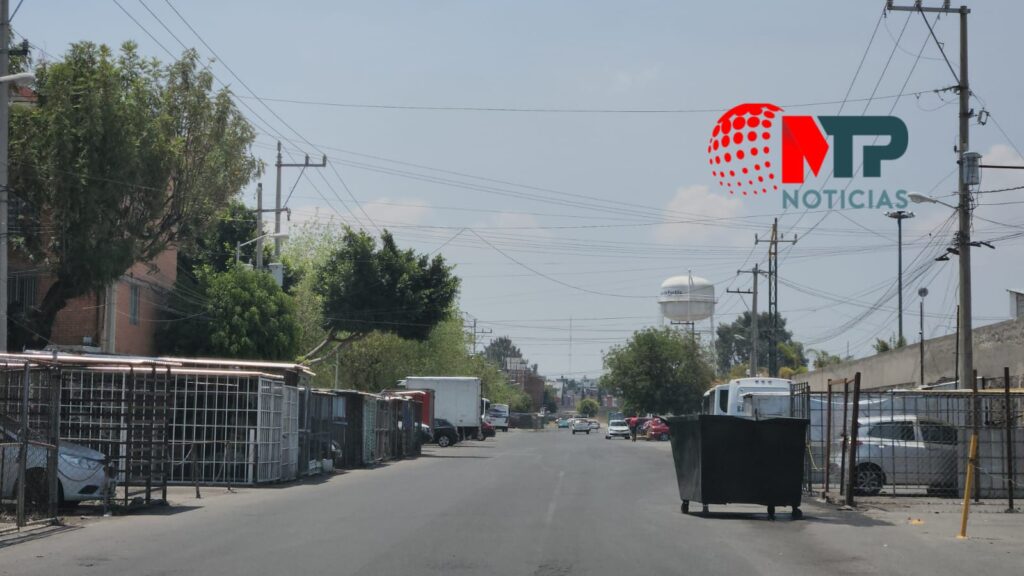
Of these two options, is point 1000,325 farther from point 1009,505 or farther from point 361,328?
point 361,328

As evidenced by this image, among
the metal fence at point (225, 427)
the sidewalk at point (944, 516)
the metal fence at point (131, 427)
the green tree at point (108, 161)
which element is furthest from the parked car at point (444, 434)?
the sidewalk at point (944, 516)

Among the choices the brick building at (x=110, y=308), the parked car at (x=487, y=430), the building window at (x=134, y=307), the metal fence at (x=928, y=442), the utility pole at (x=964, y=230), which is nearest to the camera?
the metal fence at (x=928, y=442)

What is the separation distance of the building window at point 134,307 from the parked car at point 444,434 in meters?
16.5

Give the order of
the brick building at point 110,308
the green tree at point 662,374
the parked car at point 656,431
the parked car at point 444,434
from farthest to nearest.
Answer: the green tree at point 662,374
the parked car at point 656,431
the parked car at point 444,434
the brick building at point 110,308

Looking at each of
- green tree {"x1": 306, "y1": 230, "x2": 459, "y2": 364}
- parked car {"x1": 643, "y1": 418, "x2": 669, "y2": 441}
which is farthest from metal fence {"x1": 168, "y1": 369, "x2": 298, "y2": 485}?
parked car {"x1": 643, "y1": 418, "x2": 669, "y2": 441}

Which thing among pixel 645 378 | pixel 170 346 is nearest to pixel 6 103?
pixel 170 346

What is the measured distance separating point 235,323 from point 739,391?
20.9 meters

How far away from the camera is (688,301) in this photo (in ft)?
285

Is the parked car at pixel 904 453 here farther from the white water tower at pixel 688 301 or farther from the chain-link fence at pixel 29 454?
the white water tower at pixel 688 301

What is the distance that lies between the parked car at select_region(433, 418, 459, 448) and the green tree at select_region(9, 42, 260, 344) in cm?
2576

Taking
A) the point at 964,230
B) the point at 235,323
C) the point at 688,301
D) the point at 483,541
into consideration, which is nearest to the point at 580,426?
the point at 688,301

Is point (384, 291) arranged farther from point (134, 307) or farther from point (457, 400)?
point (134, 307)

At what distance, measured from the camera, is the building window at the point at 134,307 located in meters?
43.7

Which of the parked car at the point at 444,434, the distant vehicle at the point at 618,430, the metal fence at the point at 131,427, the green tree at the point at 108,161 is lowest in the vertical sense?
the distant vehicle at the point at 618,430
